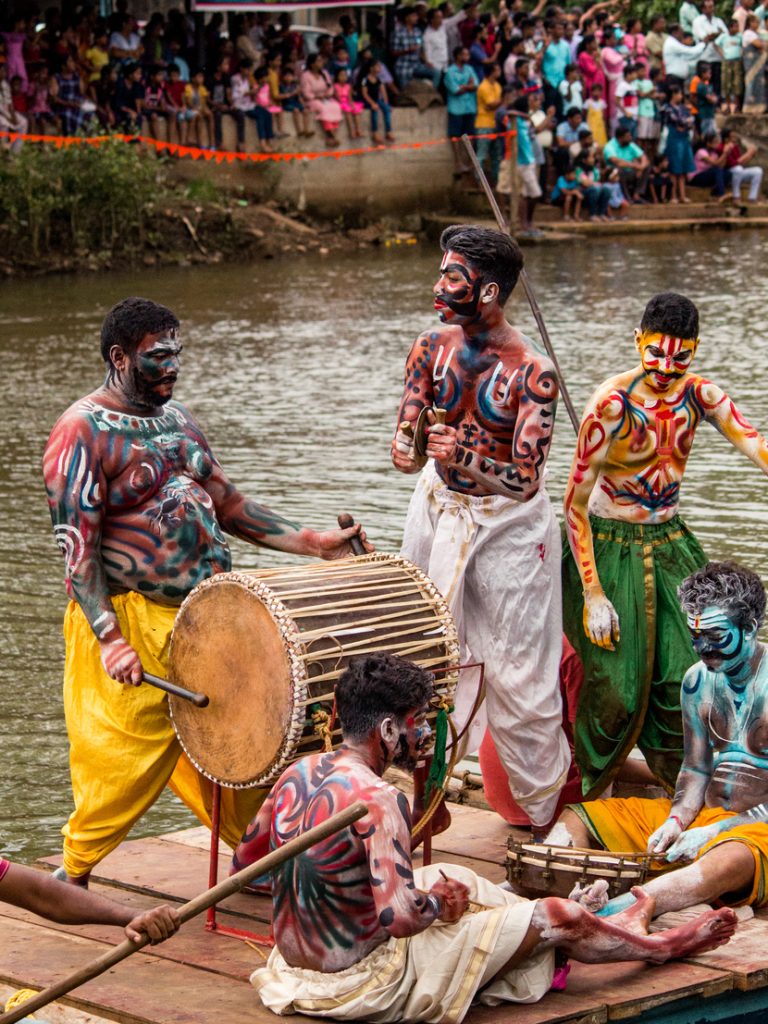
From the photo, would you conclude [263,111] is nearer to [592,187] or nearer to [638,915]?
[592,187]

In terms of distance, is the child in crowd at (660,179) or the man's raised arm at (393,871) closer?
the man's raised arm at (393,871)

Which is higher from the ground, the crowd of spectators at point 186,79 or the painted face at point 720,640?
the crowd of spectators at point 186,79

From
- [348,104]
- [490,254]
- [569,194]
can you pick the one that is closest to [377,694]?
[490,254]

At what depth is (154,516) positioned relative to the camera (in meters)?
6.55

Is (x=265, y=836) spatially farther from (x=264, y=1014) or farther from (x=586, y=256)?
(x=586, y=256)

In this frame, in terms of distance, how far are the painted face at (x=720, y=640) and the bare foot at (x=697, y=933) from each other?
2.92ft

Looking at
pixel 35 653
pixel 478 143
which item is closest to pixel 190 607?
pixel 35 653

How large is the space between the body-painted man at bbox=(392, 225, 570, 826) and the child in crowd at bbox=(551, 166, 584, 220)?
74.3 feet

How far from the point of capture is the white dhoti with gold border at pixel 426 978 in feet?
17.8

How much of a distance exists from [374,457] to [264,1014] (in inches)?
372

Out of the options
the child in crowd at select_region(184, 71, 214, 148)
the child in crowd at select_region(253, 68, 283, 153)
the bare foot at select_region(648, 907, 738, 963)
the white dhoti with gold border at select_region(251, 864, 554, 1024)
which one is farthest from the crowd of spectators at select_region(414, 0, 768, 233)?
the white dhoti with gold border at select_region(251, 864, 554, 1024)

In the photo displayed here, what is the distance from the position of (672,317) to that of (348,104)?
22.5m

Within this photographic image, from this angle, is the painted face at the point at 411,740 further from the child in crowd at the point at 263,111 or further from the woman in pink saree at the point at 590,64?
the woman in pink saree at the point at 590,64

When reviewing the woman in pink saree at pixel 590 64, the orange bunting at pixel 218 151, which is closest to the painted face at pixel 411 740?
the orange bunting at pixel 218 151
